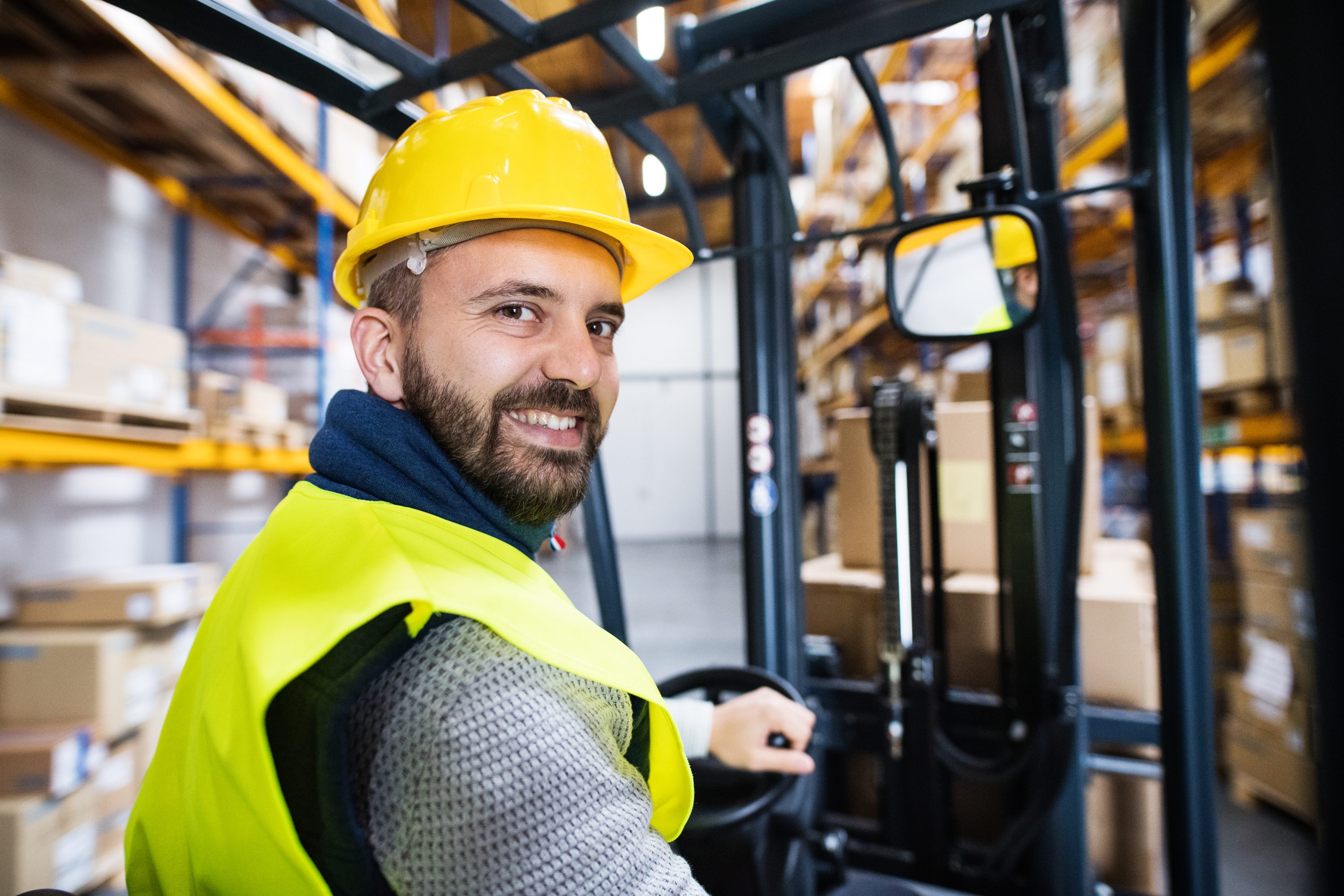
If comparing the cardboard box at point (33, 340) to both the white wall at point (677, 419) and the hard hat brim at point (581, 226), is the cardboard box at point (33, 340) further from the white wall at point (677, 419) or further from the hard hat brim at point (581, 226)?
the white wall at point (677, 419)

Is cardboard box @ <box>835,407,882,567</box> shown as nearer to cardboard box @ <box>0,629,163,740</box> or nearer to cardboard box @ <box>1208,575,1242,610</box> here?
cardboard box @ <box>1208,575,1242,610</box>

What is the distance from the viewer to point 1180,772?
4.65 feet

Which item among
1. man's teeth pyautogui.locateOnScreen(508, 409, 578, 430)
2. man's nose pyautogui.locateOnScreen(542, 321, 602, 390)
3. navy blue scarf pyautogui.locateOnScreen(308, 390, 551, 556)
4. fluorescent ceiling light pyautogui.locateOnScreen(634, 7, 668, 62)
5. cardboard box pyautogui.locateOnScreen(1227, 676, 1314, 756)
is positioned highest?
fluorescent ceiling light pyautogui.locateOnScreen(634, 7, 668, 62)

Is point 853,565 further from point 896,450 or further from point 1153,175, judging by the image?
point 1153,175

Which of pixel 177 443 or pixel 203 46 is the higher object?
pixel 203 46

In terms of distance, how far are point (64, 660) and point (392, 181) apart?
307 cm

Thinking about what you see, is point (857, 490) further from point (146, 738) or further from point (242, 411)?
point (242, 411)

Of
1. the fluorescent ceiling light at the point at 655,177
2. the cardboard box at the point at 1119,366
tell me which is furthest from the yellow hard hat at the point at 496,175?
the cardboard box at the point at 1119,366

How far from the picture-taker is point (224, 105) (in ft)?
11.7

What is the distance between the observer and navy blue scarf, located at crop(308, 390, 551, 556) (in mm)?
920

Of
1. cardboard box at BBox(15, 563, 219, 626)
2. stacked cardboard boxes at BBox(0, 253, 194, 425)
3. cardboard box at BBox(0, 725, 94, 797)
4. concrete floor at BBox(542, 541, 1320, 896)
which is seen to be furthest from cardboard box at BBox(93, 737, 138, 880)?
concrete floor at BBox(542, 541, 1320, 896)

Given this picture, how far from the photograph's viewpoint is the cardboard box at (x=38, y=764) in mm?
2633

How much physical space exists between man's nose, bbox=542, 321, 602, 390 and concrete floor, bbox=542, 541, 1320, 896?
925 millimetres

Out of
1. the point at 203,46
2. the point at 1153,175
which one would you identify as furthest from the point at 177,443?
the point at 1153,175
